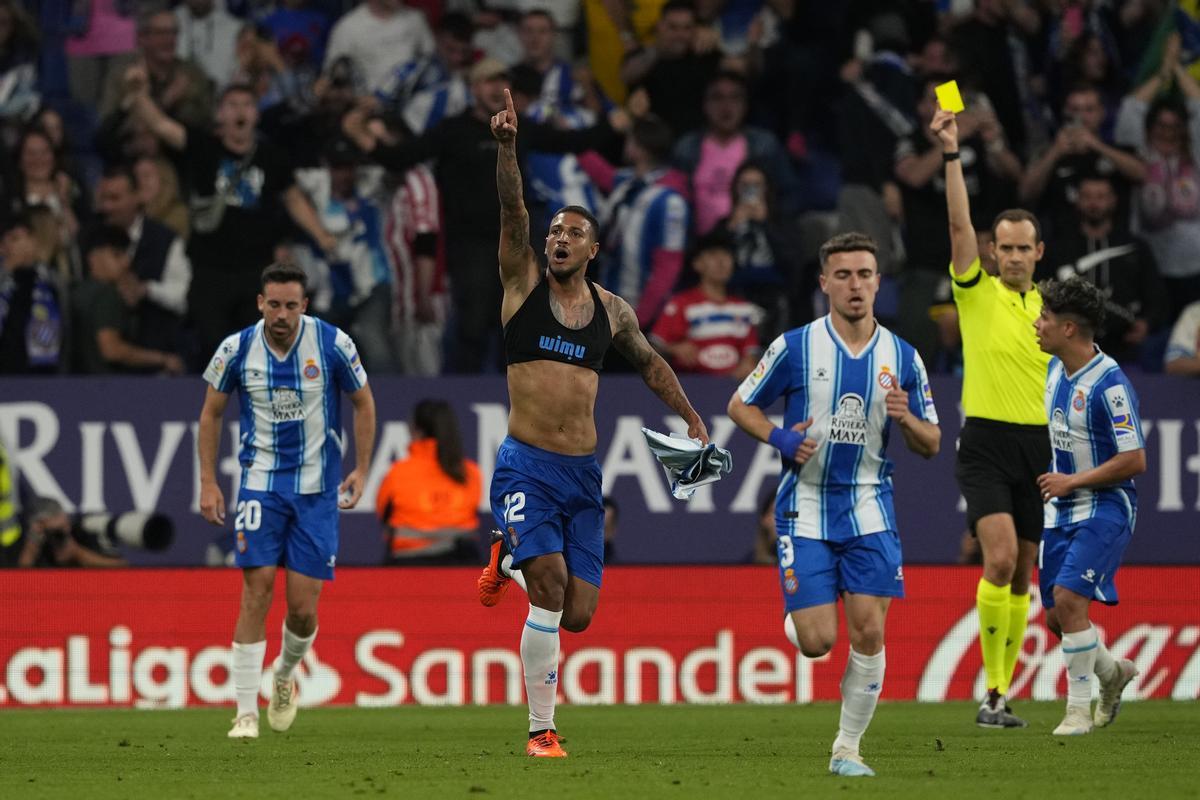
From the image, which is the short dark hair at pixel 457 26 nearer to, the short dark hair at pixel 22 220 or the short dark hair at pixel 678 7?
the short dark hair at pixel 678 7

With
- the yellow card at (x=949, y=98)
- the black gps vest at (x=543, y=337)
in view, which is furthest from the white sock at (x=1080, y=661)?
the black gps vest at (x=543, y=337)

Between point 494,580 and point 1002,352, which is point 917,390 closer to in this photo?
point 494,580

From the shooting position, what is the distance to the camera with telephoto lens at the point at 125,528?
14773 millimetres

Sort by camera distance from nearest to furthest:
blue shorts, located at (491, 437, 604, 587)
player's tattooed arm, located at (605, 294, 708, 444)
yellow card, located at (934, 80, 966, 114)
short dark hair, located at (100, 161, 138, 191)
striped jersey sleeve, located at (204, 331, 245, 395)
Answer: blue shorts, located at (491, 437, 604, 587) < player's tattooed arm, located at (605, 294, 708, 444) < yellow card, located at (934, 80, 966, 114) < striped jersey sleeve, located at (204, 331, 245, 395) < short dark hair, located at (100, 161, 138, 191)

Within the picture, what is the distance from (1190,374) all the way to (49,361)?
8.65 metres

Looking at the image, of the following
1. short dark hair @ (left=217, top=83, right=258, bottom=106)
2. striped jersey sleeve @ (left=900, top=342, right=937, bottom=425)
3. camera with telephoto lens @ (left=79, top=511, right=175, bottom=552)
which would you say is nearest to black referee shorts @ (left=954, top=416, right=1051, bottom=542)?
striped jersey sleeve @ (left=900, top=342, right=937, bottom=425)

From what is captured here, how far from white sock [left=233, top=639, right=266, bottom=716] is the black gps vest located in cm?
261

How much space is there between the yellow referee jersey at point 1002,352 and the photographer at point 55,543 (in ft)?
22.5

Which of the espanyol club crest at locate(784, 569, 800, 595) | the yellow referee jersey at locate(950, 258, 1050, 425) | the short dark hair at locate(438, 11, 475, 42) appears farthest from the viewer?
the short dark hair at locate(438, 11, 475, 42)

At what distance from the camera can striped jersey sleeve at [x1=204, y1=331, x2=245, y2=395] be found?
35.6 ft

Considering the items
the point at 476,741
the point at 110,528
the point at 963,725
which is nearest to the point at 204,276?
the point at 110,528

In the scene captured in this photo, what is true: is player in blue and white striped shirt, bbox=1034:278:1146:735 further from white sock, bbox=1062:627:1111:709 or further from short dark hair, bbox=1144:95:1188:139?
short dark hair, bbox=1144:95:1188:139

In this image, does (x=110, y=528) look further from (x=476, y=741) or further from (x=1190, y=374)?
(x=1190, y=374)

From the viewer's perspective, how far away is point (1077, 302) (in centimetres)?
1003
